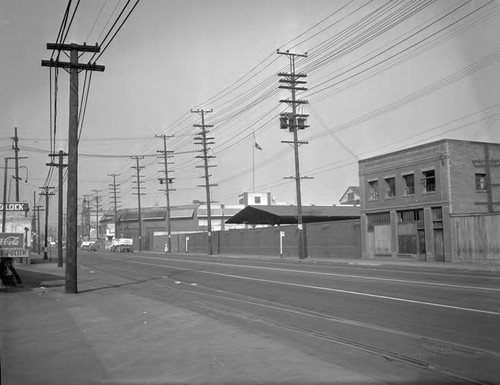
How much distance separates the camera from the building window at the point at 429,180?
38.3 m

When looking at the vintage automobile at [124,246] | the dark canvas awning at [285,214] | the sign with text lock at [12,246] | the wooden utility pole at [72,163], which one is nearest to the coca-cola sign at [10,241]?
the sign with text lock at [12,246]

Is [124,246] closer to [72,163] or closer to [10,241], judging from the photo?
[10,241]

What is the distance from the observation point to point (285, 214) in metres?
64.1

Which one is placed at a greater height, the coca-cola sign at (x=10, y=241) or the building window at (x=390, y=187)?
the building window at (x=390, y=187)

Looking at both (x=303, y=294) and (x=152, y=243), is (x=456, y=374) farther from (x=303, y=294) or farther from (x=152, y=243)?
(x=152, y=243)

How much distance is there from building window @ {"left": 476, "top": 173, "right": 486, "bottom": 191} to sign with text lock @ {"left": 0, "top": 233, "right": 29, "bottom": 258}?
97.8ft

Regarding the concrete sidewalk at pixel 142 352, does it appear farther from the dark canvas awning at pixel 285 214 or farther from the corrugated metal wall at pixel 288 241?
the dark canvas awning at pixel 285 214

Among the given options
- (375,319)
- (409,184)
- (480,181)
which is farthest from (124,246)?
Result: (375,319)

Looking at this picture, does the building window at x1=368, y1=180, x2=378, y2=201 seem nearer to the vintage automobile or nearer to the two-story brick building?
the two-story brick building

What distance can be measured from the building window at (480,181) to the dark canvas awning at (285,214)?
27.9 metres

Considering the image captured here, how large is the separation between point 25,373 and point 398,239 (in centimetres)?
3654

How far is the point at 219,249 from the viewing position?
69.9m

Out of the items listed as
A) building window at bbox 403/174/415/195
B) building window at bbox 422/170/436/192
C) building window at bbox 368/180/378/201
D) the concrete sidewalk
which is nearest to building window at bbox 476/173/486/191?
building window at bbox 422/170/436/192

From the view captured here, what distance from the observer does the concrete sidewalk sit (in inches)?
278
